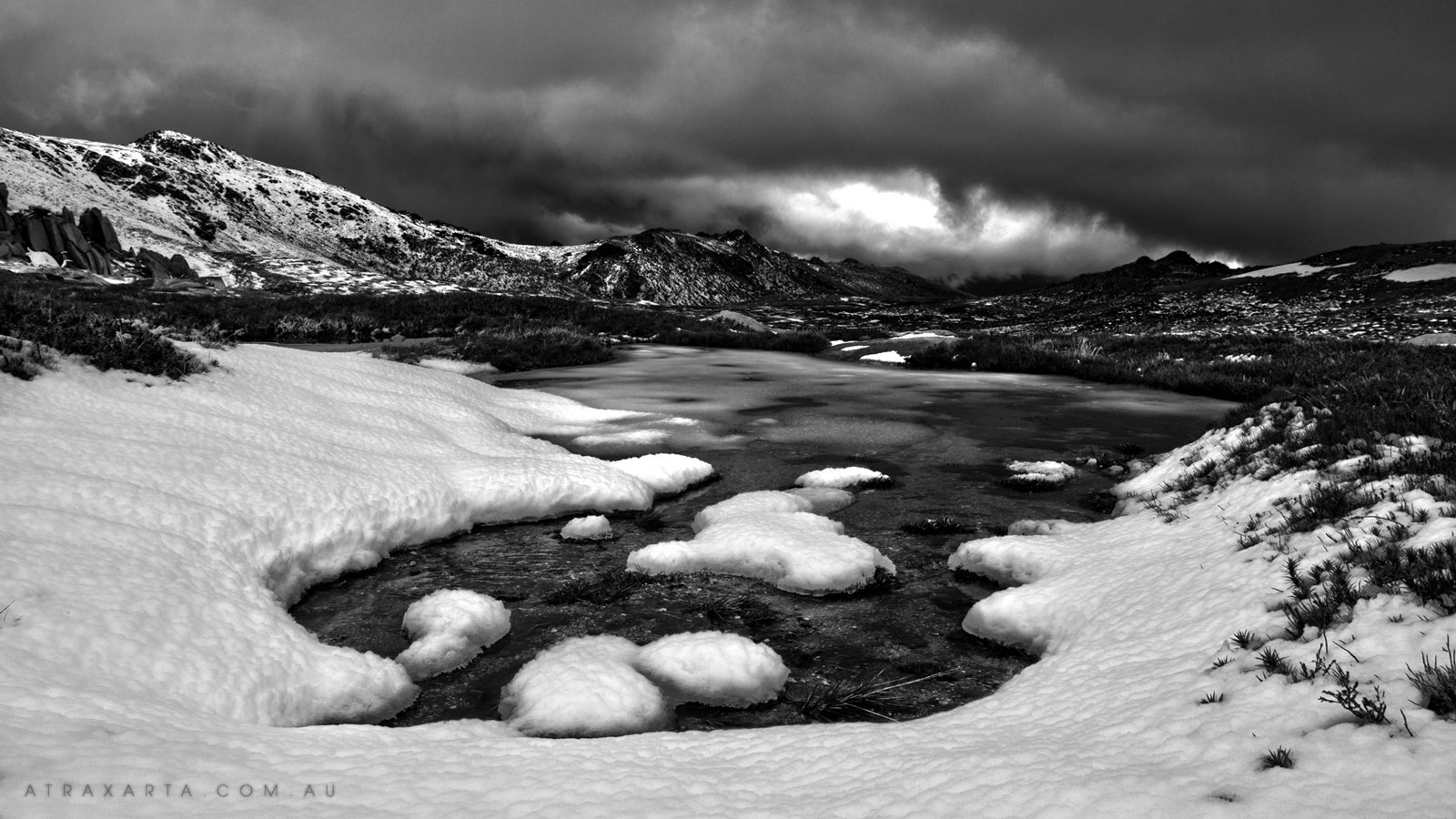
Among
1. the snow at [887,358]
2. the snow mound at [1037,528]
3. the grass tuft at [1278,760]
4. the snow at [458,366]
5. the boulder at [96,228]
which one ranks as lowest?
the snow mound at [1037,528]

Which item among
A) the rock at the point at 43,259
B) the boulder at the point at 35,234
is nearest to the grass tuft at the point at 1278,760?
the rock at the point at 43,259

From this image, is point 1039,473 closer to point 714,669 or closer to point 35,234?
point 714,669

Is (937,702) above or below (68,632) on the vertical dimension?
below

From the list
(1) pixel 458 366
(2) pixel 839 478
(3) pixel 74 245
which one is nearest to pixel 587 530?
(2) pixel 839 478

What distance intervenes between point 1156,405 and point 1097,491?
9576 mm

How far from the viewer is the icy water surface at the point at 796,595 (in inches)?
226

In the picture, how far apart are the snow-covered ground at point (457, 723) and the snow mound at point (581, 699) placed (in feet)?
0.94

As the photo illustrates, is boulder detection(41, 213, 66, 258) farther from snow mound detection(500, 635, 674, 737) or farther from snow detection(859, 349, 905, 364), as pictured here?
snow mound detection(500, 635, 674, 737)

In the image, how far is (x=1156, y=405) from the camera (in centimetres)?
1825

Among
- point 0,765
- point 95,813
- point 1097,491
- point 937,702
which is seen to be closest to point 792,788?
point 937,702

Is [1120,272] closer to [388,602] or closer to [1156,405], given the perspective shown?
[1156,405]

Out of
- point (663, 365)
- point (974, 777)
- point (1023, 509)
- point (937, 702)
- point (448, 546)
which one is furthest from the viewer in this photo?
point (663, 365)

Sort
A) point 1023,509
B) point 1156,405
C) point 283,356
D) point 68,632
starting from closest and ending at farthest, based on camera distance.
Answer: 1. point 68,632
2. point 1023,509
3. point 283,356
4. point 1156,405

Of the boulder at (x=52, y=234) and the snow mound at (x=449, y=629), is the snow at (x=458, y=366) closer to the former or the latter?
the snow mound at (x=449, y=629)
